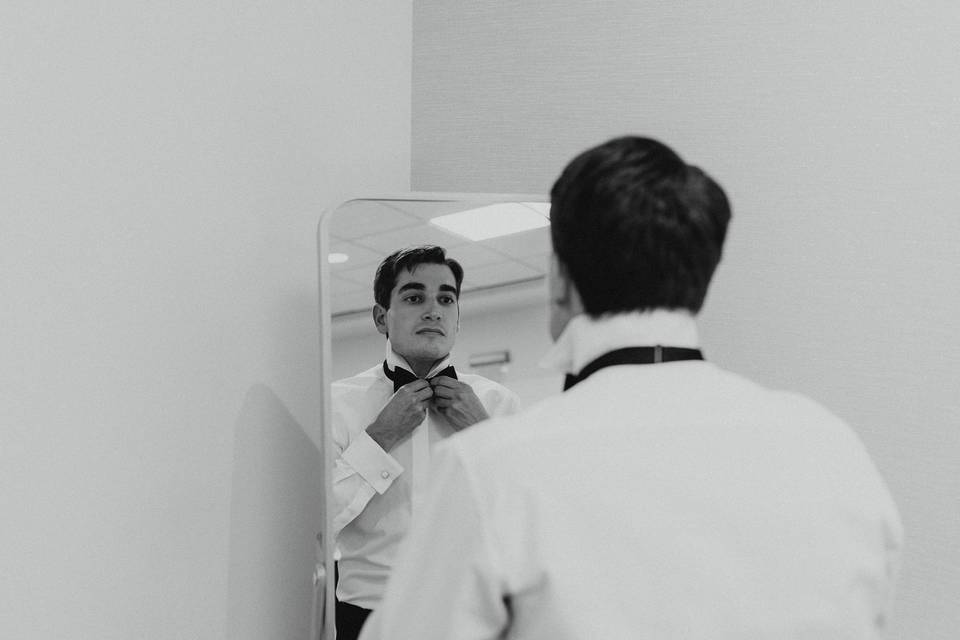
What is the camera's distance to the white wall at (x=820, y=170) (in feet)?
6.80

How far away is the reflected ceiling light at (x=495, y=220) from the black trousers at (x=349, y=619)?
71 cm

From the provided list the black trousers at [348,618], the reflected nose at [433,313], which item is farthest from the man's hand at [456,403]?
the black trousers at [348,618]

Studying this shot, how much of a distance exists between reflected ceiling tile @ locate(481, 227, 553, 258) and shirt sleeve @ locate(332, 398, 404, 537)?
16.6 inches

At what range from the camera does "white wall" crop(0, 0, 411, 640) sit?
1.52 meters

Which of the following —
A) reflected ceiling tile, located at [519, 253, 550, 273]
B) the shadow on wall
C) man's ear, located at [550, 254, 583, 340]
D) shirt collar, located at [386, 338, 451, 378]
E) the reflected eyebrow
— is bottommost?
the shadow on wall

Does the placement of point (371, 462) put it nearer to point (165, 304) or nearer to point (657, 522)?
point (165, 304)

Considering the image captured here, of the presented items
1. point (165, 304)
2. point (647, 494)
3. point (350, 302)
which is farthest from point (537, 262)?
point (647, 494)

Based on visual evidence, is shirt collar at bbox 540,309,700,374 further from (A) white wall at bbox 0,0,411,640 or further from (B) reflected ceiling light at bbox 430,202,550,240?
(B) reflected ceiling light at bbox 430,202,550,240

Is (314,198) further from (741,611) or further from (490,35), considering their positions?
(741,611)

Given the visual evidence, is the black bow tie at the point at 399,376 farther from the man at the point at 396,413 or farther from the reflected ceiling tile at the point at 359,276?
the reflected ceiling tile at the point at 359,276

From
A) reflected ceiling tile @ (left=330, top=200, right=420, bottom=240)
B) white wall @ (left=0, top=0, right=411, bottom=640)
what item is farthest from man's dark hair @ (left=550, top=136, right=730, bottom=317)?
reflected ceiling tile @ (left=330, top=200, right=420, bottom=240)

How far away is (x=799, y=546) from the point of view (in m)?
1.10

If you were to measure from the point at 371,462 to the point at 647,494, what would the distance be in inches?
38.5

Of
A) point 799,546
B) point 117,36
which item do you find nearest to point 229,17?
point 117,36
